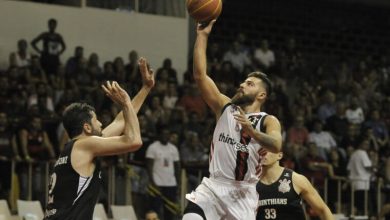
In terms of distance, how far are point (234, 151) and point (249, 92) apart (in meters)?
0.63

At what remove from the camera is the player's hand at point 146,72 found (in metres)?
7.98

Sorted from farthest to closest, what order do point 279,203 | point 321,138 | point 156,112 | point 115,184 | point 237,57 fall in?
point 237,57, point 321,138, point 156,112, point 115,184, point 279,203

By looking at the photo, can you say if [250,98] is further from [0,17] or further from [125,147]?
[0,17]

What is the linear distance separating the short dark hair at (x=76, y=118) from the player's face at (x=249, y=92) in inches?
69.0

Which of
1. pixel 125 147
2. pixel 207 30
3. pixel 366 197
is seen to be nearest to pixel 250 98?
pixel 207 30

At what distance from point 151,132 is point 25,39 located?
483cm

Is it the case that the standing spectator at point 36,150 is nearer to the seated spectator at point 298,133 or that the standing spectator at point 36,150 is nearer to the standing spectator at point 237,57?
the seated spectator at point 298,133

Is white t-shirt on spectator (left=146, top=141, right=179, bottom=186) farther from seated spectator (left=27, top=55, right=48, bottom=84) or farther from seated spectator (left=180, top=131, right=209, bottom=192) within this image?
seated spectator (left=27, top=55, right=48, bottom=84)

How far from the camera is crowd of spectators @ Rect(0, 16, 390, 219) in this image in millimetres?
15594

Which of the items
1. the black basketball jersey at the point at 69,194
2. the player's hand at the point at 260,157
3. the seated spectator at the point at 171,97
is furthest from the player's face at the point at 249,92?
the seated spectator at the point at 171,97

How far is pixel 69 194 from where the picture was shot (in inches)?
282

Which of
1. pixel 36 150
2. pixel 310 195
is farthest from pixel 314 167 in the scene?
pixel 310 195

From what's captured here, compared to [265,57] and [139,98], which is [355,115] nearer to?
[265,57]

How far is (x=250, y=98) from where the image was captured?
338 inches
